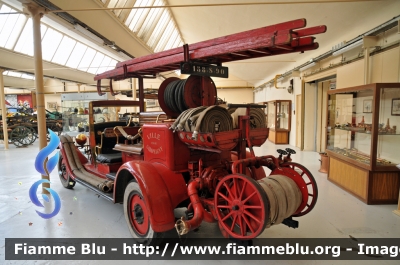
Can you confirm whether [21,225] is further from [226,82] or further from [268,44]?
[226,82]

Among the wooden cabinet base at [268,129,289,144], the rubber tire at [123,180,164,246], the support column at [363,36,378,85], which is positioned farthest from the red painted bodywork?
the wooden cabinet base at [268,129,289,144]

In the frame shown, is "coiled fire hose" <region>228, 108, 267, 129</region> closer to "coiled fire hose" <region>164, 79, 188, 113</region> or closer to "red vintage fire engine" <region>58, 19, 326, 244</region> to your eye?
"red vintage fire engine" <region>58, 19, 326, 244</region>

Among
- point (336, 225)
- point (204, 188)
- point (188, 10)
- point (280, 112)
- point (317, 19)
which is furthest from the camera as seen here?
Result: point (280, 112)

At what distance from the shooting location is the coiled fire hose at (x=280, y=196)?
189cm

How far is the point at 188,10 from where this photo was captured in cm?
718

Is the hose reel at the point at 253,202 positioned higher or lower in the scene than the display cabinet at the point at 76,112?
lower

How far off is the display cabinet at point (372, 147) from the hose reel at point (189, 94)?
251 centimetres

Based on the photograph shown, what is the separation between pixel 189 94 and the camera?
2.77 m

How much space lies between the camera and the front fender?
218 centimetres

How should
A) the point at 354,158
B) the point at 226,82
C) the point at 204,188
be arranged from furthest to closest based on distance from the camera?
1. the point at 226,82
2. the point at 354,158
3. the point at 204,188

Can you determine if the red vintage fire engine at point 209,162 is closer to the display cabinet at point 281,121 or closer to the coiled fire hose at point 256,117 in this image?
the coiled fire hose at point 256,117

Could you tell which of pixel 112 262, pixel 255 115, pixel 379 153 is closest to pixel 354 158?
pixel 379 153

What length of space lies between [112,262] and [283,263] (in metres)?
1.59

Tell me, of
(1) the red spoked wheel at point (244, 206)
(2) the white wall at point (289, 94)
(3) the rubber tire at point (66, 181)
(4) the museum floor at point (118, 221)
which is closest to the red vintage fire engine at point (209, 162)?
(1) the red spoked wheel at point (244, 206)
